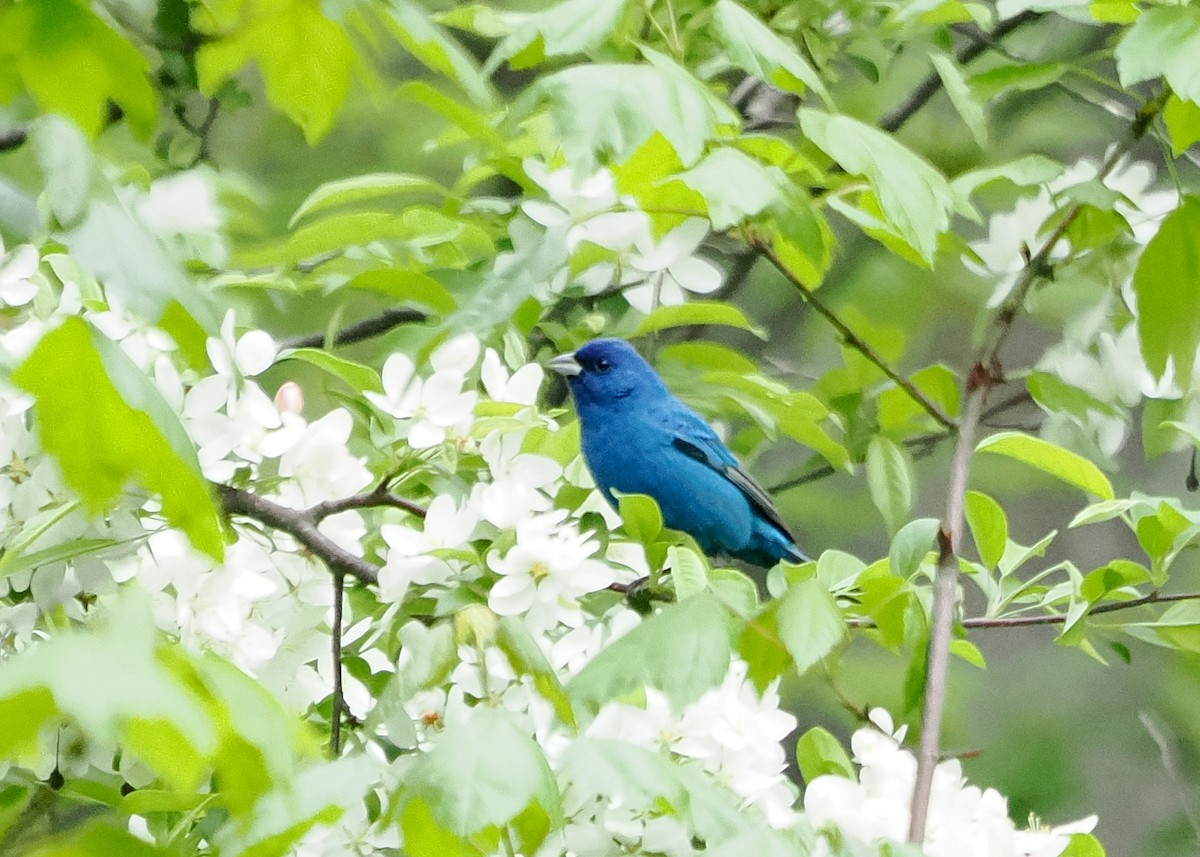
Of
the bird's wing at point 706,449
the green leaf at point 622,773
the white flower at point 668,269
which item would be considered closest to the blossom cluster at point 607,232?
the white flower at point 668,269

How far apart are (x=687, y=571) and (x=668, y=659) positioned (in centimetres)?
23

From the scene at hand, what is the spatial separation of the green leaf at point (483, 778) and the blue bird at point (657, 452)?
2.62m

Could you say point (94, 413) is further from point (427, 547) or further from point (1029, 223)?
point (1029, 223)

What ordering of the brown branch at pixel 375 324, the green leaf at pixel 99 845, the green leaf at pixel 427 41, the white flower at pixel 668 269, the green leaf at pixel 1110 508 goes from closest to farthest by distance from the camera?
the green leaf at pixel 99 845 → the green leaf at pixel 427 41 → the green leaf at pixel 1110 508 → the white flower at pixel 668 269 → the brown branch at pixel 375 324

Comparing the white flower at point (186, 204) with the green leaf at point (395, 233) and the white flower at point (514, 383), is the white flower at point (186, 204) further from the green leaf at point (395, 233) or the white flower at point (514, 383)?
the white flower at point (514, 383)

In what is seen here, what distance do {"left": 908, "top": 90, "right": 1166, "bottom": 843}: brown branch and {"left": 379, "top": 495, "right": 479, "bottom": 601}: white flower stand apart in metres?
0.49

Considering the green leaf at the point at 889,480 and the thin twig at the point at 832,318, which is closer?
the thin twig at the point at 832,318

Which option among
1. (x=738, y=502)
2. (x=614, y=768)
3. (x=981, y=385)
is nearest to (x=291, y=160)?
(x=738, y=502)

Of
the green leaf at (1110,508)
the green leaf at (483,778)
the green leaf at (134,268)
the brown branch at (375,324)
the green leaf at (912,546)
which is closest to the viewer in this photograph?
the green leaf at (134,268)

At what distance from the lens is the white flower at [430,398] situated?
163cm

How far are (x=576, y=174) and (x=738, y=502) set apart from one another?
2.79 m

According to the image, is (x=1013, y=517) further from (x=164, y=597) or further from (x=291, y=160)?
(x=164, y=597)

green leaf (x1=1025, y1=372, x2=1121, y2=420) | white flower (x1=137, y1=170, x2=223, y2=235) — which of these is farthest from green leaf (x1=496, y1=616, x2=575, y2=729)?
white flower (x1=137, y1=170, x2=223, y2=235)

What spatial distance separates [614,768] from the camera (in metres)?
1.18
